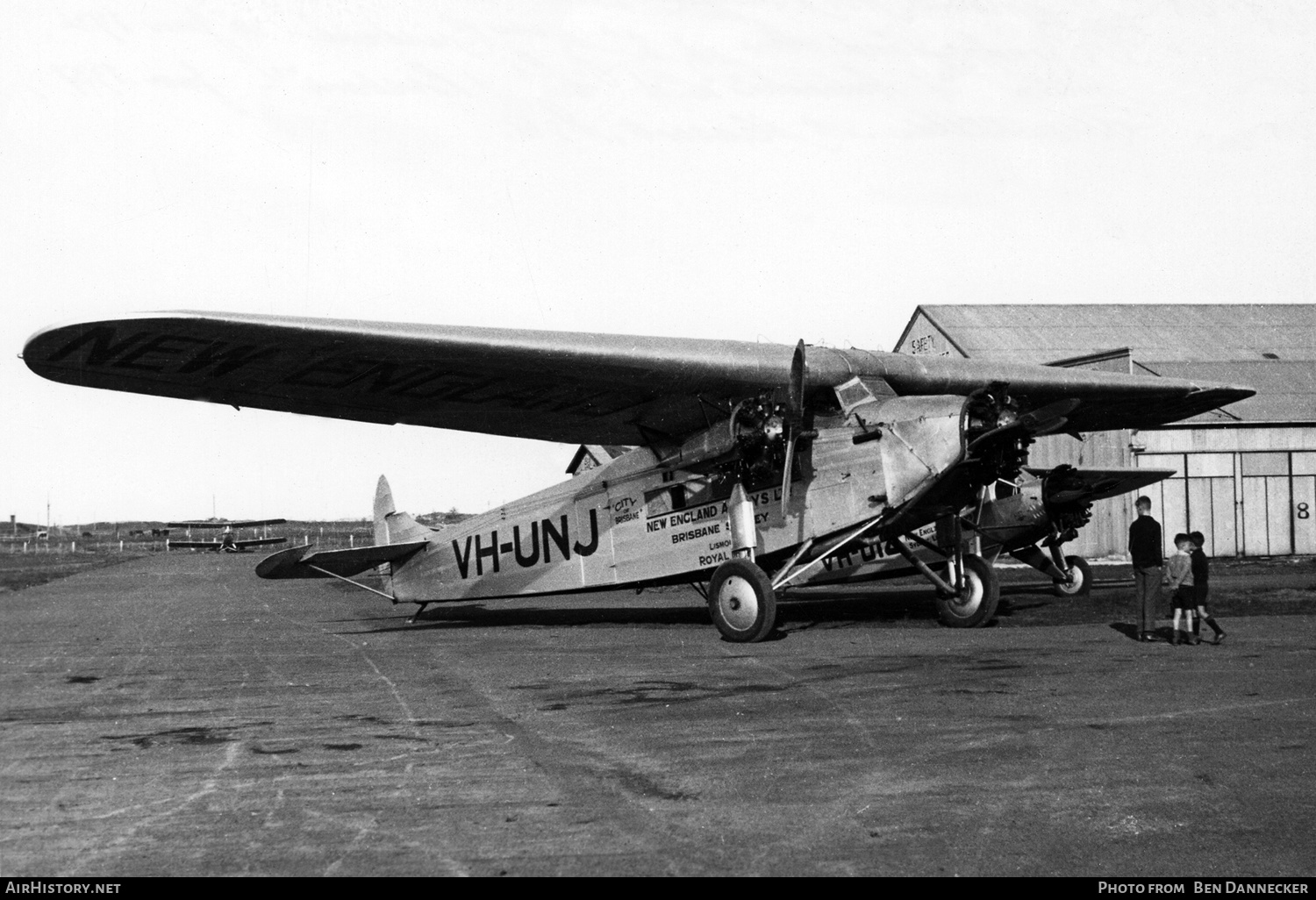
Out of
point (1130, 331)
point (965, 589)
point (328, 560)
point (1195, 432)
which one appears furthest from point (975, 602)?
point (1130, 331)

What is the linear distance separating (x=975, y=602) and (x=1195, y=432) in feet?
73.7

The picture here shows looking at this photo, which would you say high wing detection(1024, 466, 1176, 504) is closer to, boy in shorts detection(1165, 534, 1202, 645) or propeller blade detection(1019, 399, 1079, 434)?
propeller blade detection(1019, 399, 1079, 434)

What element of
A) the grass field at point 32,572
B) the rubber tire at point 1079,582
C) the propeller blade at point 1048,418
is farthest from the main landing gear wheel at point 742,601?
the grass field at point 32,572

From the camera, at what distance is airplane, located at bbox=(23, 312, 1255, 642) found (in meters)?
11.1

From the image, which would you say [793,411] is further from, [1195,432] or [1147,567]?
[1195,432]

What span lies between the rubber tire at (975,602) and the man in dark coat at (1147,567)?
1.95m

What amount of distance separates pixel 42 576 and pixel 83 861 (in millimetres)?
29672

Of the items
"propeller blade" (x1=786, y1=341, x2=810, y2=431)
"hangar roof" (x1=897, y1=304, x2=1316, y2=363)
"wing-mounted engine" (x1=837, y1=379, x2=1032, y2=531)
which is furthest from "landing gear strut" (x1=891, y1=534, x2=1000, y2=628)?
"hangar roof" (x1=897, y1=304, x2=1316, y2=363)

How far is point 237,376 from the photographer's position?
38.4ft

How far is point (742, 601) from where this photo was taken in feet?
41.1

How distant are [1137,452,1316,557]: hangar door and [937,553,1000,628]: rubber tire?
2069cm

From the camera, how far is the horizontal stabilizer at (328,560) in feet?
48.7

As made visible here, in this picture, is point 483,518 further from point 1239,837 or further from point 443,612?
point 1239,837
